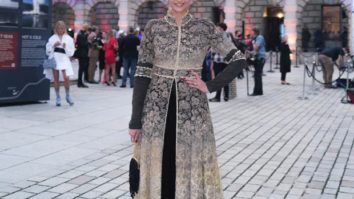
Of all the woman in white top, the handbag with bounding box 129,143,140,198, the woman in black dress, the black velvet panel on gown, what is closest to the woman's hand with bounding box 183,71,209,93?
the black velvet panel on gown

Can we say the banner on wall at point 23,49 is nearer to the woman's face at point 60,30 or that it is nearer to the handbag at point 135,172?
the woman's face at point 60,30

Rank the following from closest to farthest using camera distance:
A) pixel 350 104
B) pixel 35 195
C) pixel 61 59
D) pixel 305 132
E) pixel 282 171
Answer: pixel 35 195
pixel 282 171
pixel 305 132
pixel 61 59
pixel 350 104

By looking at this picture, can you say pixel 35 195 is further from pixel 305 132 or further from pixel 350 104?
pixel 350 104

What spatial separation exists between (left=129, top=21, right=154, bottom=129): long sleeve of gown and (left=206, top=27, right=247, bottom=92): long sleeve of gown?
1.52 feet

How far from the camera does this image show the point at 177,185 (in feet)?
13.1

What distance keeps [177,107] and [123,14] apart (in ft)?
126

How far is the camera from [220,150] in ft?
28.2

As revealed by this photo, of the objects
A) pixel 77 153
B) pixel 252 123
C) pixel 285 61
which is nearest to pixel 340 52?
pixel 285 61

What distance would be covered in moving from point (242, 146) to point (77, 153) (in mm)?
2720

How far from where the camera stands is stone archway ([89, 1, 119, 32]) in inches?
1749

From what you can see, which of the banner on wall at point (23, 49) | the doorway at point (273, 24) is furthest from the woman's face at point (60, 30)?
the doorway at point (273, 24)

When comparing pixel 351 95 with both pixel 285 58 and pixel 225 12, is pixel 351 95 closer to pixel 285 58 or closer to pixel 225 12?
pixel 285 58

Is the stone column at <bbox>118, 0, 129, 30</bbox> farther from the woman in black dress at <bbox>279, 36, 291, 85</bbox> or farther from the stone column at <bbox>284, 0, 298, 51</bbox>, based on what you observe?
the woman in black dress at <bbox>279, 36, 291, 85</bbox>

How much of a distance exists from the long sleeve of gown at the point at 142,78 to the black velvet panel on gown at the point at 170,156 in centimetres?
21
